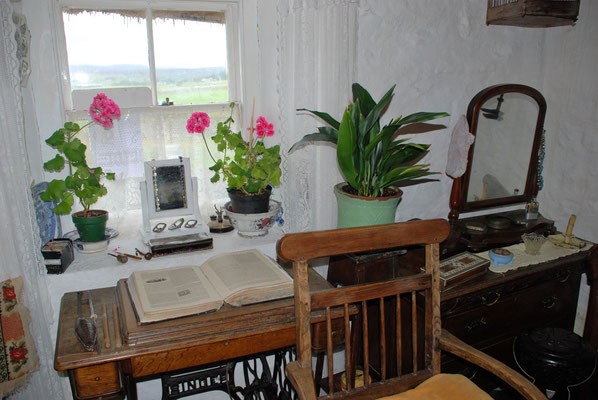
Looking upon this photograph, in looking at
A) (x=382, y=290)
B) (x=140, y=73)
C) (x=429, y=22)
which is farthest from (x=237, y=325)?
(x=429, y=22)

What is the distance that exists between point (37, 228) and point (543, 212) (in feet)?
8.52

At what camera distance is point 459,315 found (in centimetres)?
193

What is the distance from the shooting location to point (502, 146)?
245 cm

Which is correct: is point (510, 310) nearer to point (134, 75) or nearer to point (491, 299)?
point (491, 299)

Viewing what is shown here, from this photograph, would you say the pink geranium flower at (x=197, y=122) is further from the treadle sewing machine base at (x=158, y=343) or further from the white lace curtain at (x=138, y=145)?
the treadle sewing machine base at (x=158, y=343)

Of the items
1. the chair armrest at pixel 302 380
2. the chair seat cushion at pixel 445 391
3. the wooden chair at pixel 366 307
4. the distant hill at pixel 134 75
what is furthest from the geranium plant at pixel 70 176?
the chair seat cushion at pixel 445 391

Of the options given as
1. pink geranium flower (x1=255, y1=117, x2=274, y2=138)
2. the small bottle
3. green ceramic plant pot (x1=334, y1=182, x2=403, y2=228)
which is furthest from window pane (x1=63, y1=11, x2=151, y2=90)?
the small bottle

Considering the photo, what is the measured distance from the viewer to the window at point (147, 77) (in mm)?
2018

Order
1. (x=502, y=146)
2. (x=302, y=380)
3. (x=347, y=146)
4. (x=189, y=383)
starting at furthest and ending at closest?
(x=502, y=146) < (x=189, y=383) < (x=347, y=146) < (x=302, y=380)

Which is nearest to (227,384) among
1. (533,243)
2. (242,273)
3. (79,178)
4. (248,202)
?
(242,273)

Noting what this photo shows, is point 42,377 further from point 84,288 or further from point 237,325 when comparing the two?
point 237,325

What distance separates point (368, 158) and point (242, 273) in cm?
66

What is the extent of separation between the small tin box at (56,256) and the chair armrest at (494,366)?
1396mm

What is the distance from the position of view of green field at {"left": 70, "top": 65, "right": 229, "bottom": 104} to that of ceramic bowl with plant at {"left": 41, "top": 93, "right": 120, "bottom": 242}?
0.65 ft
